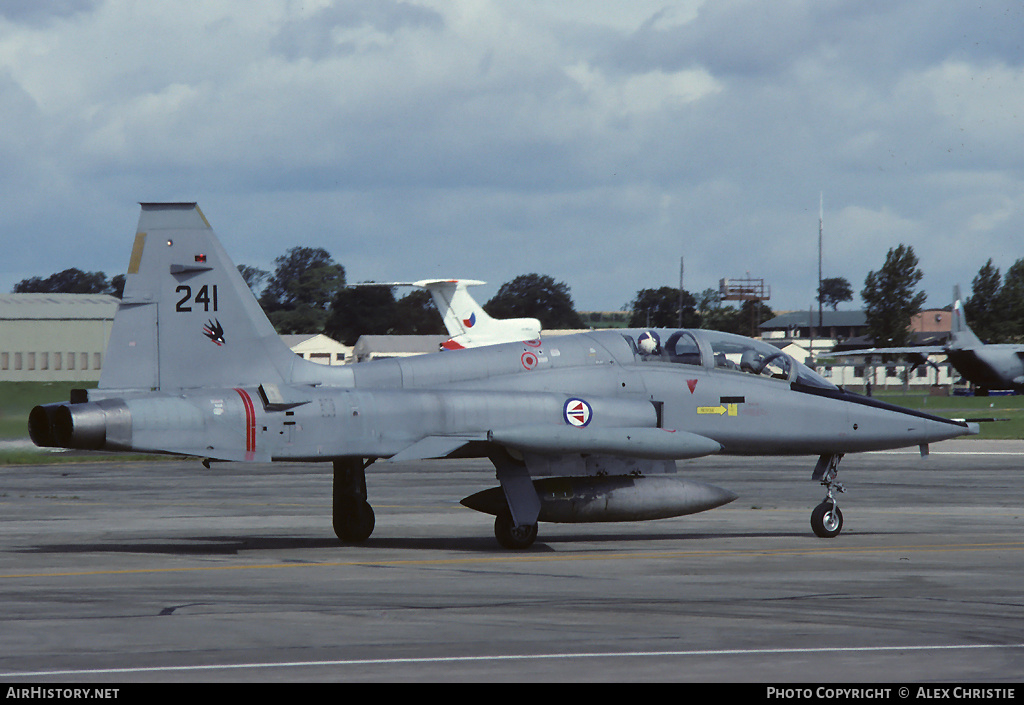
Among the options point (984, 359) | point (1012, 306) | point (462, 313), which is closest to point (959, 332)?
point (984, 359)

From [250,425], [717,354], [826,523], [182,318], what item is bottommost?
[826,523]

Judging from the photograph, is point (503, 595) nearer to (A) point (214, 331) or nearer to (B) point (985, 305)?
(A) point (214, 331)

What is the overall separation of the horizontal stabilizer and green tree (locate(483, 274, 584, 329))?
272ft

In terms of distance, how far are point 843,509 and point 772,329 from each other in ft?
522

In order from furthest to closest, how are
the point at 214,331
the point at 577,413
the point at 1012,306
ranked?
1. the point at 1012,306
2. the point at 577,413
3. the point at 214,331

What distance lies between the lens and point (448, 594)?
41.2 feet

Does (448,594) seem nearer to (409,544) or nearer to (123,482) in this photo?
(409,544)

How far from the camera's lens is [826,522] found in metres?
18.3

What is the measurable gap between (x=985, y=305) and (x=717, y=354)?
123 m

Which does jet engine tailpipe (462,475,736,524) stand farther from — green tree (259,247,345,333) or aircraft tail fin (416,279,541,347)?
green tree (259,247,345,333)

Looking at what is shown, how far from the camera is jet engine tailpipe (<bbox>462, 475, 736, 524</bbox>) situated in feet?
56.3

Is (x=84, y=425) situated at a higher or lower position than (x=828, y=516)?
higher

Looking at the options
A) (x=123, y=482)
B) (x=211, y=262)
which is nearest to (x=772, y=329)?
(x=123, y=482)

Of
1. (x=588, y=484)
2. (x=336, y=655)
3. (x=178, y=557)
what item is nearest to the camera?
(x=336, y=655)
